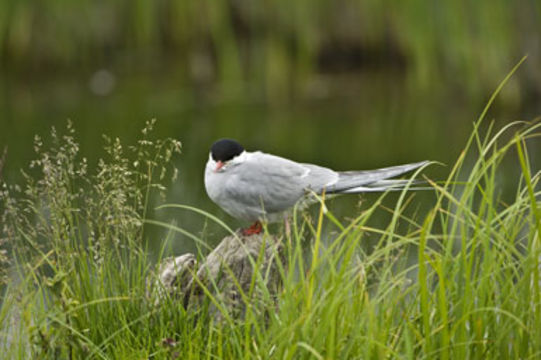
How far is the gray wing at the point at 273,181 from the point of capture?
3703mm

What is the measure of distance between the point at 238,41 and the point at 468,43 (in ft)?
13.0

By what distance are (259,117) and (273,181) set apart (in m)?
6.67

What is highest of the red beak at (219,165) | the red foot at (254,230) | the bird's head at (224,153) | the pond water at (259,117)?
the bird's head at (224,153)

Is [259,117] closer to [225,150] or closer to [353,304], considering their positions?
[225,150]

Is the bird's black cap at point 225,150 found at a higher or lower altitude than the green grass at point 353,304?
higher

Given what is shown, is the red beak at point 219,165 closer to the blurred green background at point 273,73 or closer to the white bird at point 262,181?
the white bird at point 262,181

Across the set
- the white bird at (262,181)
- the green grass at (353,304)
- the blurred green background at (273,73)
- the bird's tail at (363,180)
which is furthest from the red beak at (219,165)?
the blurred green background at (273,73)

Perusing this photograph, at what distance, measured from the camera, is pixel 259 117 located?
10359mm

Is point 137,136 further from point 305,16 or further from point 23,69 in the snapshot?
point 23,69

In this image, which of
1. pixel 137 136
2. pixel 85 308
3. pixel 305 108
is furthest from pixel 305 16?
pixel 85 308

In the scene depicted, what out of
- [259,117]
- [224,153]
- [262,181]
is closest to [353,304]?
[262,181]

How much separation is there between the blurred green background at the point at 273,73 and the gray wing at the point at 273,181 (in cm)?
395

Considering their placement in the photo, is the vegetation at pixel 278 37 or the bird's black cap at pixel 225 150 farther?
the vegetation at pixel 278 37

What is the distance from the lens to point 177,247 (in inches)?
226
